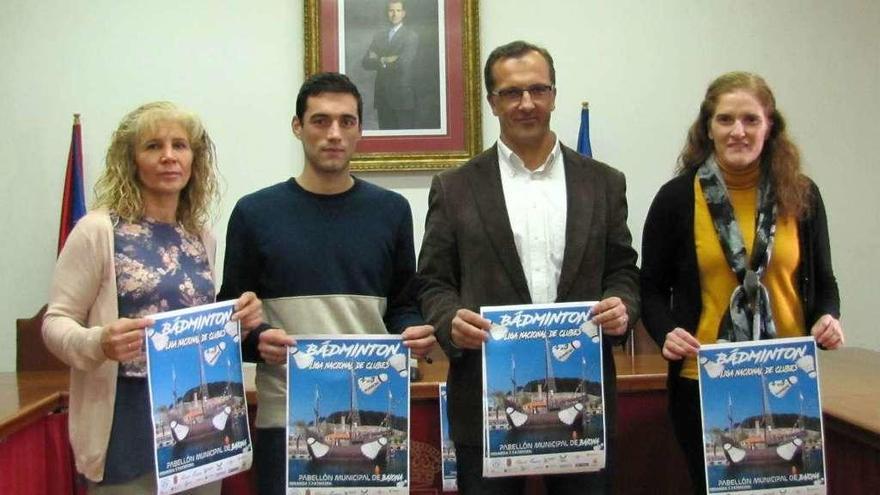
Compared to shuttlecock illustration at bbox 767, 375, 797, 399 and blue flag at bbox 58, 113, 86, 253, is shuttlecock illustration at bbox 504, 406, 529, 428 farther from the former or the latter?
blue flag at bbox 58, 113, 86, 253

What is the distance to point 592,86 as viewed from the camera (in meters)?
4.04

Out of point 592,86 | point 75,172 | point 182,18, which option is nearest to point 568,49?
point 592,86

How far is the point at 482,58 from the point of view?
4.00 m

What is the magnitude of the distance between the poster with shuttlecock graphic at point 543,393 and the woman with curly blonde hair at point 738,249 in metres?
0.26

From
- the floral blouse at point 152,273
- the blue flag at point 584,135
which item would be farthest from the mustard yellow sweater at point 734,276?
the blue flag at point 584,135

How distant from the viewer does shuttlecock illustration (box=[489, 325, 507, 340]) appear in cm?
172

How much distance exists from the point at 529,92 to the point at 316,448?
0.92 m

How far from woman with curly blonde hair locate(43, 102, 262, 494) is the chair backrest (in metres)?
1.85

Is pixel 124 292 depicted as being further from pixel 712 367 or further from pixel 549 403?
pixel 712 367

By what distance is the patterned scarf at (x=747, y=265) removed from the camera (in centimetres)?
184

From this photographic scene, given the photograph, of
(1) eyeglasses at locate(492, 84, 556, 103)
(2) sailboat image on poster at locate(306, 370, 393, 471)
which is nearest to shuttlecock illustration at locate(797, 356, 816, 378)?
(1) eyeglasses at locate(492, 84, 556, 103)

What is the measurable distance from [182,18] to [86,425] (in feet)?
9.00

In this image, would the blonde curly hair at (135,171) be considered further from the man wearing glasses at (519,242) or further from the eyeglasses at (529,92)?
the eyeglasses at (529,92)

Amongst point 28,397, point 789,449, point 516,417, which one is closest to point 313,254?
point 516,417
